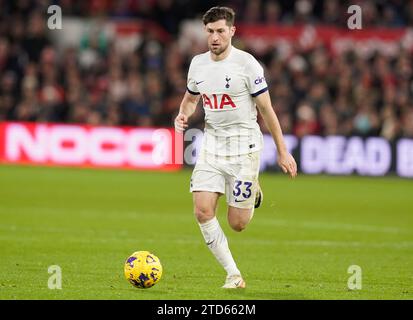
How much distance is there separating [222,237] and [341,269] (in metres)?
2.54

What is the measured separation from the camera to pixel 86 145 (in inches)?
1043

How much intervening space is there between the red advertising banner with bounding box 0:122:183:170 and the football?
16048mm

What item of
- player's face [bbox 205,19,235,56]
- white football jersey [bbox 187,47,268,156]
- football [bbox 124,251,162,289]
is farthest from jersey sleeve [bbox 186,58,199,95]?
football [bbox 124,251,162,289]

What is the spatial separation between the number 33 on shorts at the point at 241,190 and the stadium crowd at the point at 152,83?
53.8ft

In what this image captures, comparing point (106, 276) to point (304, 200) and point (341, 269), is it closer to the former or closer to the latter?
point (341, 269)

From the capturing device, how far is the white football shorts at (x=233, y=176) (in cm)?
1027

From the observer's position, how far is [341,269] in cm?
1231

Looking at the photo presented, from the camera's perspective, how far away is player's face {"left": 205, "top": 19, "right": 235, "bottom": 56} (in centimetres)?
998

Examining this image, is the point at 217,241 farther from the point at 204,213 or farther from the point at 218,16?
the point at 218,16

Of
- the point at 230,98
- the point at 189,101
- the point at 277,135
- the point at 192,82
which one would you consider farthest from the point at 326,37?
the point at 277,135

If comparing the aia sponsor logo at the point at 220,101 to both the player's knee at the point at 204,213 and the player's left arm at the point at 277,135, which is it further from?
the player's knee at the point at 204,213

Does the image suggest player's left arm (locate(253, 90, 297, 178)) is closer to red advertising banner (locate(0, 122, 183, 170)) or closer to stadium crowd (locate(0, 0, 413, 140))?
red advertising banner (locate(0, 122, 183, 170))

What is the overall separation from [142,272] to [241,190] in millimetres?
1254
